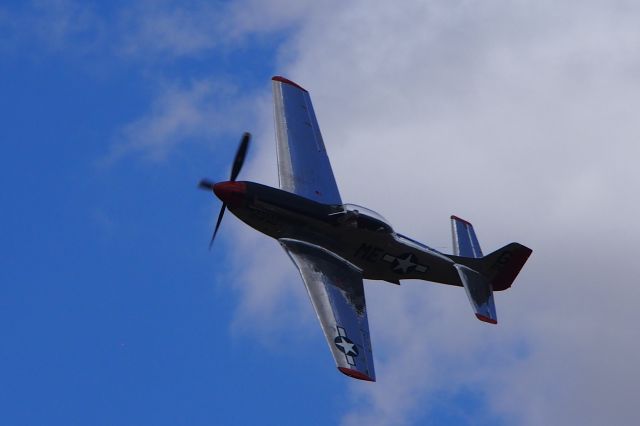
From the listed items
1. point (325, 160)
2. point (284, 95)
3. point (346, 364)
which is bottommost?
point (346, 364)

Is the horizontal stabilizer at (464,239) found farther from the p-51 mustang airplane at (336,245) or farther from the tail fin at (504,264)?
the tail fin at (504,264)

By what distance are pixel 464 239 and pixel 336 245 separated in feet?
21.6

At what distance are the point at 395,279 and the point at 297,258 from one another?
4536 millimetres

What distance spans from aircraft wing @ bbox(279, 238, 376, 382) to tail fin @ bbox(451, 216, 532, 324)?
4.49 metres

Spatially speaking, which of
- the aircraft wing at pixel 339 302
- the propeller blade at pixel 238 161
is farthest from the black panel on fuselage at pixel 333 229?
the propeller blade at pixel 238 161

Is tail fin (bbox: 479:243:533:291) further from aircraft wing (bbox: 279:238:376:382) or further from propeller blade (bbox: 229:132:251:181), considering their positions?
propeller blade (bbox: 229:132:251:181)

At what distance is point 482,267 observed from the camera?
38.0 m

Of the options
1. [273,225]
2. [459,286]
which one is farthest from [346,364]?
[459,286]

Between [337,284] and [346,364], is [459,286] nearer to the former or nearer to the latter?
[337,284]

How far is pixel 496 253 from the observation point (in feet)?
125

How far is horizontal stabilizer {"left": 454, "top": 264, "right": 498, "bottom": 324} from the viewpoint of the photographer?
3653 centimetres

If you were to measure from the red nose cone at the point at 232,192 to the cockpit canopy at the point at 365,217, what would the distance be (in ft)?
10.8

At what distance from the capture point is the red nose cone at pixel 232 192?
111 feet

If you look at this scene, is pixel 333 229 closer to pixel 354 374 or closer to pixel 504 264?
pixel 354 374
